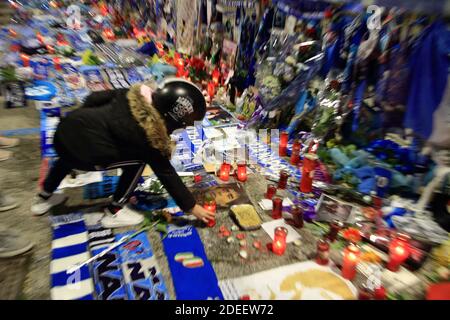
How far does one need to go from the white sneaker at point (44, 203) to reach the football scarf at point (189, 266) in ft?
2.89

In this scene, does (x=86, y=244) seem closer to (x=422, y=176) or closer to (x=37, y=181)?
(x=37, y=181)

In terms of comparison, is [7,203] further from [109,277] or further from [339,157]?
[339,157]

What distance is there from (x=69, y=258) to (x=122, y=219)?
421 mm

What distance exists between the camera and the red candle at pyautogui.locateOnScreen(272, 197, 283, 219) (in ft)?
7.71

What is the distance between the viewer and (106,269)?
1.83m

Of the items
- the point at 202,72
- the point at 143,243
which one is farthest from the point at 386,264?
the point at 202,72

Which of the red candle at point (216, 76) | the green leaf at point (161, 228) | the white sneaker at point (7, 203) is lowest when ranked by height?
the green leaf at point (161, 228)

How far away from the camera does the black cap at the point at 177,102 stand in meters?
1.81

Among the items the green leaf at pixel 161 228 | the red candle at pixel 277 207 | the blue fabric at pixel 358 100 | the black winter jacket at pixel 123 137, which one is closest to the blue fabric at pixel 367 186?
the blue fabric at pixel 358 100

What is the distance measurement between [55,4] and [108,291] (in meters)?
8.59

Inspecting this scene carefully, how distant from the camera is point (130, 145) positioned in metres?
1.93

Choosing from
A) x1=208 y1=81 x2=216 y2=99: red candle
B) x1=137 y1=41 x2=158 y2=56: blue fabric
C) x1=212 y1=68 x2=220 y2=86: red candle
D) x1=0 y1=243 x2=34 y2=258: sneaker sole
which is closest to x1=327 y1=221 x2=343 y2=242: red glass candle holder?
x1=0 y1=243 x2=34 y2=258: sneaker sole

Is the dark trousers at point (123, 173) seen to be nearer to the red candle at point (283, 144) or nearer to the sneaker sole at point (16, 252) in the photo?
the sneaker sole at point (16, 252)

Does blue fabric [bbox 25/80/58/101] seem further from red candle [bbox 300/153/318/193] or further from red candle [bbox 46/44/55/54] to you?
red candle [bbox 300/153/318/193]
